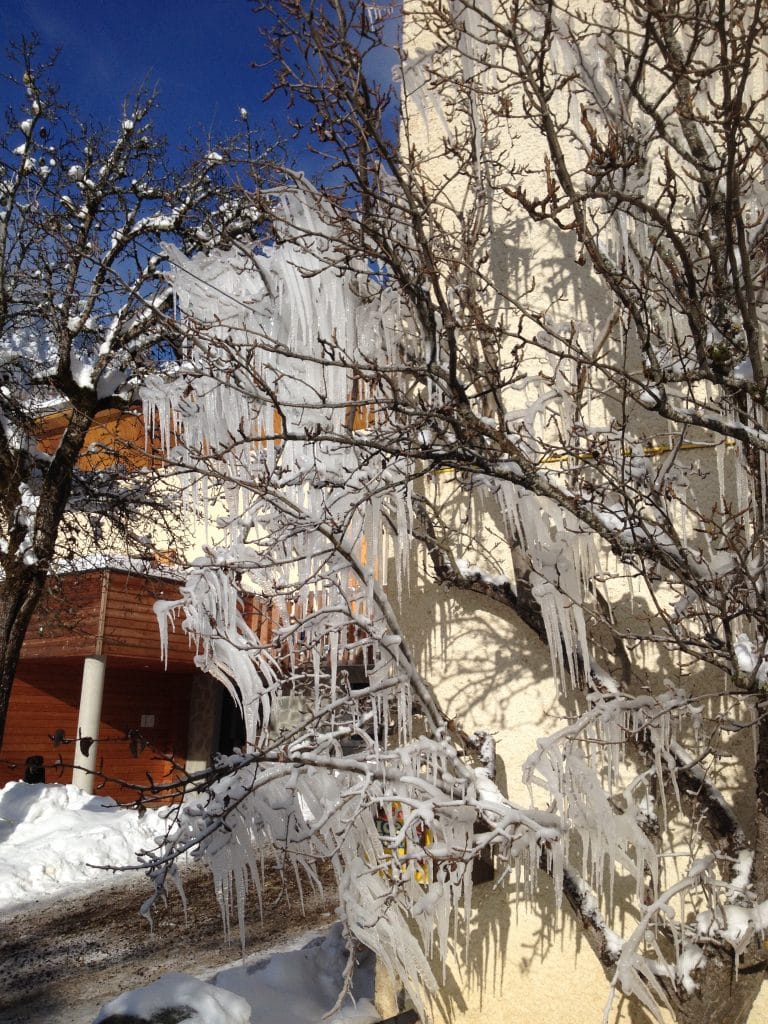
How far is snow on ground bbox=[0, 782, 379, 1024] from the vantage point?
14.2 ft

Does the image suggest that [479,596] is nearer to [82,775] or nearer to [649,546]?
[649,546]

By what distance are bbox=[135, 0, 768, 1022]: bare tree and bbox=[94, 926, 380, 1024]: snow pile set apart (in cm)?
63

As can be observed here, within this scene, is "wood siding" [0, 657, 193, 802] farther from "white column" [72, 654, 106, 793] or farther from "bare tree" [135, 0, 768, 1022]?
"bare tree" [135, 0, 768, 1022]

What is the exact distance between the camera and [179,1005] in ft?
13.8

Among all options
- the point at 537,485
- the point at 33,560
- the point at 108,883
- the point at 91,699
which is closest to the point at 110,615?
the point at 91,699

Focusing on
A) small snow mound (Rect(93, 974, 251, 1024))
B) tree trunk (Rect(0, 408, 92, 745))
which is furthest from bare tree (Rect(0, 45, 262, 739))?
small snow mound (Rect(93, 974, 251, 1024))

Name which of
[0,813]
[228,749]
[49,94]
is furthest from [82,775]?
[49,94]

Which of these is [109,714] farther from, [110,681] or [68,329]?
[68,329]

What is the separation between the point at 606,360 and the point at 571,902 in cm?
338

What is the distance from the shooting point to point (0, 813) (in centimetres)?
1166

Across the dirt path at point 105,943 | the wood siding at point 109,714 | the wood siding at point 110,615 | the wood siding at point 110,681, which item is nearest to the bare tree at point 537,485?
the dirt path at point 105,943

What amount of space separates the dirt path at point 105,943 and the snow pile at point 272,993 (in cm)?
53

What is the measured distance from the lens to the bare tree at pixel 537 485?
352 centimetres

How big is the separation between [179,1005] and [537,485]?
3174 millimetres
